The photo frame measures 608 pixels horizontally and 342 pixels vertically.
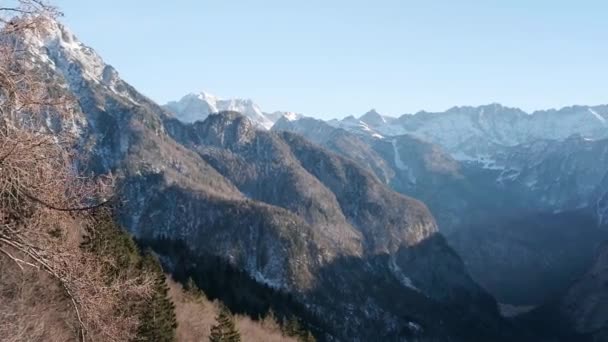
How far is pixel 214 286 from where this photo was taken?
137m

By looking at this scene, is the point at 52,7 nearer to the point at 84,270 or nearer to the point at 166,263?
the point at 84,270

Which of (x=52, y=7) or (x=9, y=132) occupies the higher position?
(x=52, y=7)

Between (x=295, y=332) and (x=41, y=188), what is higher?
(x=41, y=188)

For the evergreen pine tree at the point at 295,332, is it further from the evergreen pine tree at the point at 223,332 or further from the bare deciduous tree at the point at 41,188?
the bare deciduous tree at the point at 41,188

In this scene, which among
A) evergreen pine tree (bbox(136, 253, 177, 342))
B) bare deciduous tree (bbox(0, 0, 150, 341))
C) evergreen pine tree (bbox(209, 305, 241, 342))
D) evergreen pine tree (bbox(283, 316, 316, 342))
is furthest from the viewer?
evergreen pine tree (bbox(283, 316, 316, 342))

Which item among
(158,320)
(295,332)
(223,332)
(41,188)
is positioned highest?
(41,188)

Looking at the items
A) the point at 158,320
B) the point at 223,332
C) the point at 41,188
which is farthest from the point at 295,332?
the point at 41,188

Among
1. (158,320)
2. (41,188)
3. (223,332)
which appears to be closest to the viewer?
(41,188)

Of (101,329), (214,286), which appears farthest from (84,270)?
(214,286)

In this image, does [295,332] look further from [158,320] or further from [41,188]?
[41,188]

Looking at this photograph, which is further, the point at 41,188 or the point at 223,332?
the point at 223,332

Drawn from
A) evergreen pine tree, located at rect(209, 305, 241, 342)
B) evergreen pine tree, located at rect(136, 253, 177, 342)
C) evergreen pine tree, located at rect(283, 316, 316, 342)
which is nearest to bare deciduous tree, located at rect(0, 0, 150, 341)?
evergreen pine tree, located at rect(136, 253, 177, 342)

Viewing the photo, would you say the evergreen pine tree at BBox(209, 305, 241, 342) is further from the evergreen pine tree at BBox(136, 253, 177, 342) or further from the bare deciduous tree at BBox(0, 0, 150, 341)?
the bare deciduous tree at BBox(0, 0, 150, 341)

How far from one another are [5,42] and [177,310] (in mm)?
71238
